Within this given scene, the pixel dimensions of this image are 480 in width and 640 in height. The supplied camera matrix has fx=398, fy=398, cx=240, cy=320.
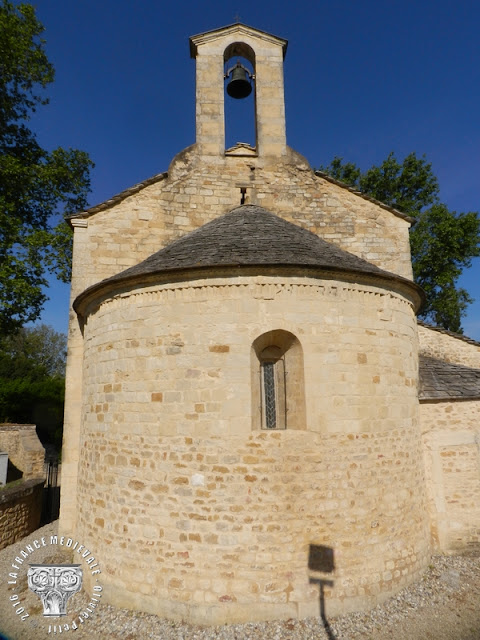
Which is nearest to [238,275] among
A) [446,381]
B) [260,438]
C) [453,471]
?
[260,438]

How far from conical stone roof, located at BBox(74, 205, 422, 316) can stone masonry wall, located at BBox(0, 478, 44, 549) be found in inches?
203

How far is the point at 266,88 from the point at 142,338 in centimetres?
736

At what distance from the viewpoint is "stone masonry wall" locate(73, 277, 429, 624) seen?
5.23 m

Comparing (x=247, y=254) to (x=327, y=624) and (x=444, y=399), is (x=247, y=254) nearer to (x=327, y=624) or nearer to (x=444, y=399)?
(x=444, y=399)

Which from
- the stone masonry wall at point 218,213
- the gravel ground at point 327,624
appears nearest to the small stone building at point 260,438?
the gravel ground at point 327,624

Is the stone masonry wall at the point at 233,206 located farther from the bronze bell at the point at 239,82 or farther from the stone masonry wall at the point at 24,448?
the stone masonry wall at the point at 24,448

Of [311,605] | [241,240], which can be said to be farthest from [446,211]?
[311,605]

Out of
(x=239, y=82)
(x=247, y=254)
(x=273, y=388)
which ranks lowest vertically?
(x=273, y=388)

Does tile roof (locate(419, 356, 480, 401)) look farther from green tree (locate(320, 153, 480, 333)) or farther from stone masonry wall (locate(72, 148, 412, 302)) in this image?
green tree (locate(320, 153, 480, 333))

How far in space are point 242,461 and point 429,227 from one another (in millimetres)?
16855

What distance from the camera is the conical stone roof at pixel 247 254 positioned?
5.78m

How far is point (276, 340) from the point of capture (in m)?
5.95

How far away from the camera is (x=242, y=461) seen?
5375mm

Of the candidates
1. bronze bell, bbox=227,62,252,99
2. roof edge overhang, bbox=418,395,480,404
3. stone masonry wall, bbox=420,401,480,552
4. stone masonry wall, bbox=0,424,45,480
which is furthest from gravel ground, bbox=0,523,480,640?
bronze bell, bbox=227,62,252,99
